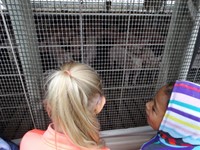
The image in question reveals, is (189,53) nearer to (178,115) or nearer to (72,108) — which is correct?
(178,115)

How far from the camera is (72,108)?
0.69 m

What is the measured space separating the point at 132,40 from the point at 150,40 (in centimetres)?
10

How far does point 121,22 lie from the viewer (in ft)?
3.43

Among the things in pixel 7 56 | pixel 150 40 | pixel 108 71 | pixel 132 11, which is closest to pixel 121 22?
pixel 132 11

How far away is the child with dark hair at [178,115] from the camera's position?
0.85m

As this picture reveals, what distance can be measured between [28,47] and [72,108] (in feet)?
1.56

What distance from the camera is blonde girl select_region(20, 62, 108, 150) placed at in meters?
0.68

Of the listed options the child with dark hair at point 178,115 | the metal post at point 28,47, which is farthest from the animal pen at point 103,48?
the child with dark hair at point 178,115

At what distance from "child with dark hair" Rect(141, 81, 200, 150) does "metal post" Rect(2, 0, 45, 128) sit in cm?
61

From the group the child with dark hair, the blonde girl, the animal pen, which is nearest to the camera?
the blonde girl

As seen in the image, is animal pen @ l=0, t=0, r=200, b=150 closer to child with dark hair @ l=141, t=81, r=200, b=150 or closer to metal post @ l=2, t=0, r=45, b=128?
metal post @ l=2, t=0, r=45, b=128

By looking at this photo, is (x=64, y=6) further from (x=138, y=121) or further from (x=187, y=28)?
(x=138, y=121)

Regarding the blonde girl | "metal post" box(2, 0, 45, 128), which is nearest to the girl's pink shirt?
the blonde girl

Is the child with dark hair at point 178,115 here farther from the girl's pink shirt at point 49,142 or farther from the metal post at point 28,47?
the metal post at point 28,47
